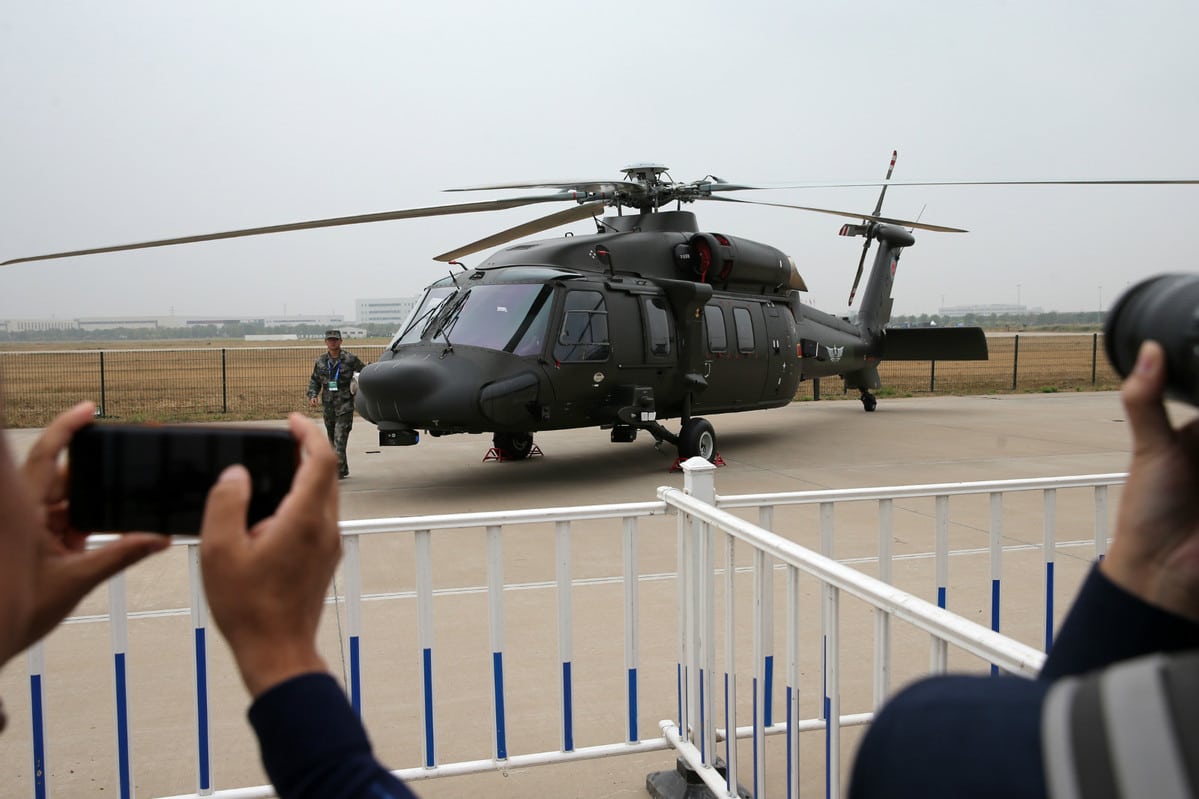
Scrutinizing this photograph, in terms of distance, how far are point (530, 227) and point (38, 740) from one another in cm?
903

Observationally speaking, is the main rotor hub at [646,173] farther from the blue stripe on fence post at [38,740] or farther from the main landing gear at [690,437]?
the blue stripe on fence post at [38,740]

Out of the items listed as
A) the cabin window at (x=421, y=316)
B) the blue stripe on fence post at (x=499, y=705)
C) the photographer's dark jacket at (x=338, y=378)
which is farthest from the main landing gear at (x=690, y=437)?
the blue stripe on fence post at (x=499, y=705)

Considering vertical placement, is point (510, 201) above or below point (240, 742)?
above

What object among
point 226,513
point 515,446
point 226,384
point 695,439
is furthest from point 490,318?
point 226,384

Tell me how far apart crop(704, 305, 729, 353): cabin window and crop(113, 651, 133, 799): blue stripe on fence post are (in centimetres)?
926

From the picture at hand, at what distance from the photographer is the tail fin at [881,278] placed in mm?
16891

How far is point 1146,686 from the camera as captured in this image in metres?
0.58

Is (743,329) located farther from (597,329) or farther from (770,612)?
(770,612)

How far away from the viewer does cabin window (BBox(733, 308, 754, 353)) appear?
12.4 metres

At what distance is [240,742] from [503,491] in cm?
621

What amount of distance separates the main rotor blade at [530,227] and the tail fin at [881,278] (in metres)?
7.27

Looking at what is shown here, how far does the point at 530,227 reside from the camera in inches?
451

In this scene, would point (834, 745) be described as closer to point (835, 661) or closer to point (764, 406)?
point (835, 661)

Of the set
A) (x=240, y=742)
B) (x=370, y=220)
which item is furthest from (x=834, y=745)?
(x=370, y=220)
